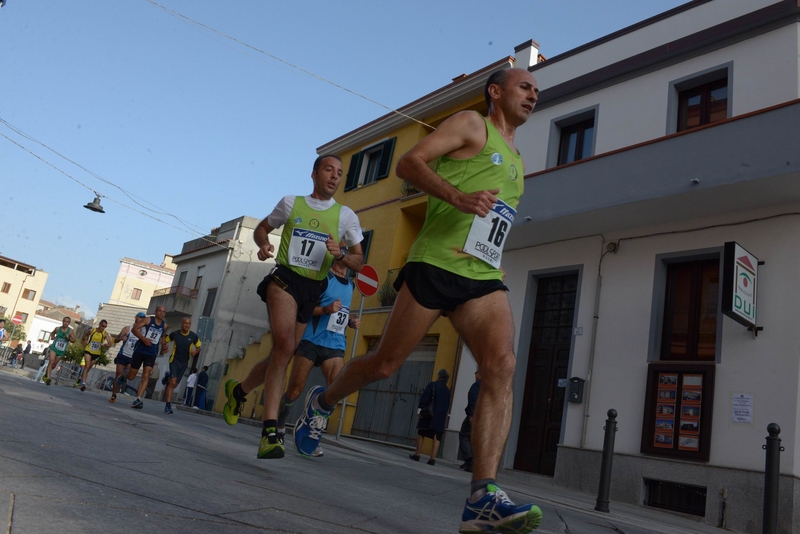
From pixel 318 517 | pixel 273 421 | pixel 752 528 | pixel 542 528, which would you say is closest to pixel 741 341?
pixel 752 528

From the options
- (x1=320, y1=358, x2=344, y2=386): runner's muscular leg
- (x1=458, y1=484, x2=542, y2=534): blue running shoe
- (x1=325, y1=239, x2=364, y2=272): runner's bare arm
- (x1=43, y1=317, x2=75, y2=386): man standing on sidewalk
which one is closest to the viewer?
(x1=458, y1=484, x2=542, y2=534): blue running shoe

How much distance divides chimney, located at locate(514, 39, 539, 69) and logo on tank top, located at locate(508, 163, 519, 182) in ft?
46.8

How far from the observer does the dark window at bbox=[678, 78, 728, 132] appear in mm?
12633

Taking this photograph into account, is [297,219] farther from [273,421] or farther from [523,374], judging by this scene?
[523,374]

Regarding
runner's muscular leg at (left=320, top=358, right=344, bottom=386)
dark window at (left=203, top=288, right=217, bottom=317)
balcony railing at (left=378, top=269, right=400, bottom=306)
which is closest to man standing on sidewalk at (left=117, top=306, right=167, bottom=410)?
runner's muscular leg at (left=320, top=358, right=344, bottom=386)

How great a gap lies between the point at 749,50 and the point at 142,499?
1275cm

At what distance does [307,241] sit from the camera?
17.0 feet

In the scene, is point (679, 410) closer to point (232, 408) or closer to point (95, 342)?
point (232, 408)

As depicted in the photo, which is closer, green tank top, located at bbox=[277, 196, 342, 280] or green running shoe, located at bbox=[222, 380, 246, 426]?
green tank top, located at bbox=[277, 196, 342, 280]

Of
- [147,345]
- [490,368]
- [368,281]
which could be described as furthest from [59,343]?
[490,368]

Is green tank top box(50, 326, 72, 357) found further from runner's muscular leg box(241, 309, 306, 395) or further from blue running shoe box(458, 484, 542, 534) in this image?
blue running shoe box(458, 484, 542, 534)

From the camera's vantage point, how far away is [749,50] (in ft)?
39.6

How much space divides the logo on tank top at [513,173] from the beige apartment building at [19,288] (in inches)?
3394

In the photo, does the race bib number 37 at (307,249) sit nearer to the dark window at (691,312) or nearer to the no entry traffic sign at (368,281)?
the no entry traffic sign at (368,281)
